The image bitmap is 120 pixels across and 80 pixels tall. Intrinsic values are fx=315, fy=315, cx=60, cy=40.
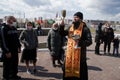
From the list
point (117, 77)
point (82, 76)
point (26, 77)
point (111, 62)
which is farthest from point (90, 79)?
point (111, 62)

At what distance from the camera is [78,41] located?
7.17 metres

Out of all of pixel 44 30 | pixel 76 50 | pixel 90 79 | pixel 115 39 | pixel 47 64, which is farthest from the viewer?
pixel 44 30

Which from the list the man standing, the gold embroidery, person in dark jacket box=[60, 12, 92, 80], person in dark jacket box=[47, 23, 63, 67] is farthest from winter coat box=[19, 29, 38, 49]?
the gold embroidery

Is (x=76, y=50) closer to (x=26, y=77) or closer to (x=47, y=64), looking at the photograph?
(x=26, y=77)

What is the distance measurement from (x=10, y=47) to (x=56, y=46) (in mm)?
2892

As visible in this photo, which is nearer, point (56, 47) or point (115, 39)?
point (56, 47)

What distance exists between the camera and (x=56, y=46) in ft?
39.1

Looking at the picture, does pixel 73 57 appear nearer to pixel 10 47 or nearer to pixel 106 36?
pixel 10 47

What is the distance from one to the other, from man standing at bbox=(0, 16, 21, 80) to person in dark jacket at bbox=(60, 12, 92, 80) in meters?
2.47

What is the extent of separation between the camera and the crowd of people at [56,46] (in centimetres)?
718

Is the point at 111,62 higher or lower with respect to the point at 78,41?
lower

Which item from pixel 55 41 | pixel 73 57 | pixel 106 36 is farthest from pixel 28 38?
pixel 106 36

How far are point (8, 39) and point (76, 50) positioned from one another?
2859 mm

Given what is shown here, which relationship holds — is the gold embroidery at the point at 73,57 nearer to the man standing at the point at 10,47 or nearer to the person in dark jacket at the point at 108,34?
the man standing at the point at 10,47
